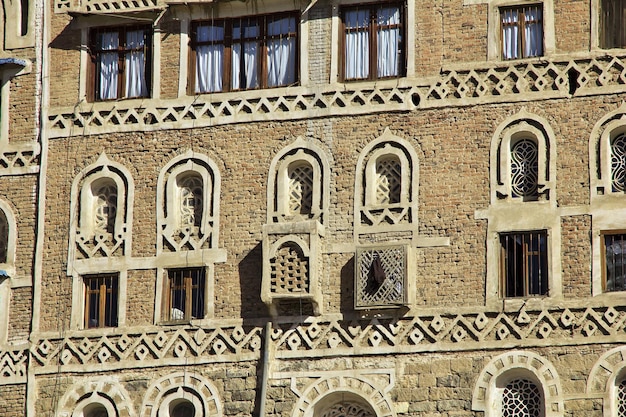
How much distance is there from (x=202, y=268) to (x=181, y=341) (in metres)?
1.44

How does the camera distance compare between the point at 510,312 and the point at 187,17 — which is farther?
the point at 187,17

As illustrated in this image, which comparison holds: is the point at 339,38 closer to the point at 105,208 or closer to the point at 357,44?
the point at 357,44

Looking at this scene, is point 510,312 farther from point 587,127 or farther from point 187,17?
point 187,17

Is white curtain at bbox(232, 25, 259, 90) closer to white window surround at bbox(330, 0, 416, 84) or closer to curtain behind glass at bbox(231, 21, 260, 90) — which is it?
curtain behind glass at bbox(231, 21, 260, 90)

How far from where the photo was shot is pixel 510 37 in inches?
1523

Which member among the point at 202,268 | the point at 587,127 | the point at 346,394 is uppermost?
the point at 587,127

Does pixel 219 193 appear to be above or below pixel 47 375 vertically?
above

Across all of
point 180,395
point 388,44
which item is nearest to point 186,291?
point 180,395

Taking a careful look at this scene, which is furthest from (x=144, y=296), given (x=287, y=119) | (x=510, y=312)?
(x=510, y=312)

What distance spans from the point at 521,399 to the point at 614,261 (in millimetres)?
2995

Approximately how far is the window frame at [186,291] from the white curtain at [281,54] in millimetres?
3931

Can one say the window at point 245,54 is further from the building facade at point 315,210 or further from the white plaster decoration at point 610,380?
the white plaster decoration at point 610,380

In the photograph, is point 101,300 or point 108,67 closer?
point 101,300

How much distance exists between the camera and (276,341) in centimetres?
3803
